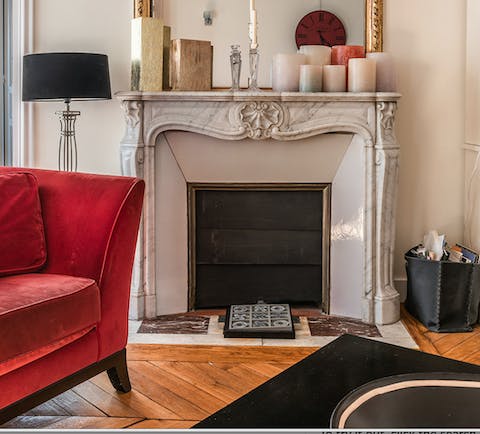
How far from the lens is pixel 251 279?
360 cm

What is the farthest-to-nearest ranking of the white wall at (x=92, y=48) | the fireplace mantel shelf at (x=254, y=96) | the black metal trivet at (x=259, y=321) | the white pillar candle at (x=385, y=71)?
the white wall at (x=92, y=48) → the white pillar candle at (x=385, y=71) → the fireplace mantel shelf at (x=254, y=96) → the black metal trivet at (x=259, y=321)

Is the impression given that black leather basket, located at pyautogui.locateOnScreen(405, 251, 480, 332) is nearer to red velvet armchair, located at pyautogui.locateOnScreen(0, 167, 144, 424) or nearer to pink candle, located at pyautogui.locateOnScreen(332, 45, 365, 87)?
pink candle, located at pyautogui.locateOnScreen(332, 45, 365, 87)

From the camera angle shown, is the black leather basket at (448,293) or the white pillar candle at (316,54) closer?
the black leather basket at (448,293)

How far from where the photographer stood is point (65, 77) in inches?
126

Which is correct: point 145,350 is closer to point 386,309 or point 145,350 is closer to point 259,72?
point 386,309

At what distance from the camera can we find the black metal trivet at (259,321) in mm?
3141

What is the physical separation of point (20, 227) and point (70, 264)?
7.7 inches

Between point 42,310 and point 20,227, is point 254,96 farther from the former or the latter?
point 42,310

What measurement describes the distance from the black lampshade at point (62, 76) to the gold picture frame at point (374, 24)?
1298mm

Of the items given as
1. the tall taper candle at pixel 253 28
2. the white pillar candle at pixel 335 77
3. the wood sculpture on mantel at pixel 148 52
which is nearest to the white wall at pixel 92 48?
the wood sculpture on mantel at pixel 148 52

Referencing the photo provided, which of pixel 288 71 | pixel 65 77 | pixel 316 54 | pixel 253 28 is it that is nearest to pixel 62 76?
pixel 65 77

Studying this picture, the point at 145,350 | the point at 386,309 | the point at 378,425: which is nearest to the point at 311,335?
the point at 386,309

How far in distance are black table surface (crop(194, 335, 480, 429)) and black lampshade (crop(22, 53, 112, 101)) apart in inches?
79.3

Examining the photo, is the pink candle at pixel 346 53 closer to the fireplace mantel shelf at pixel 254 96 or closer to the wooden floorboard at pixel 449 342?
the fireplace mantel shelf at pixel 254 96
